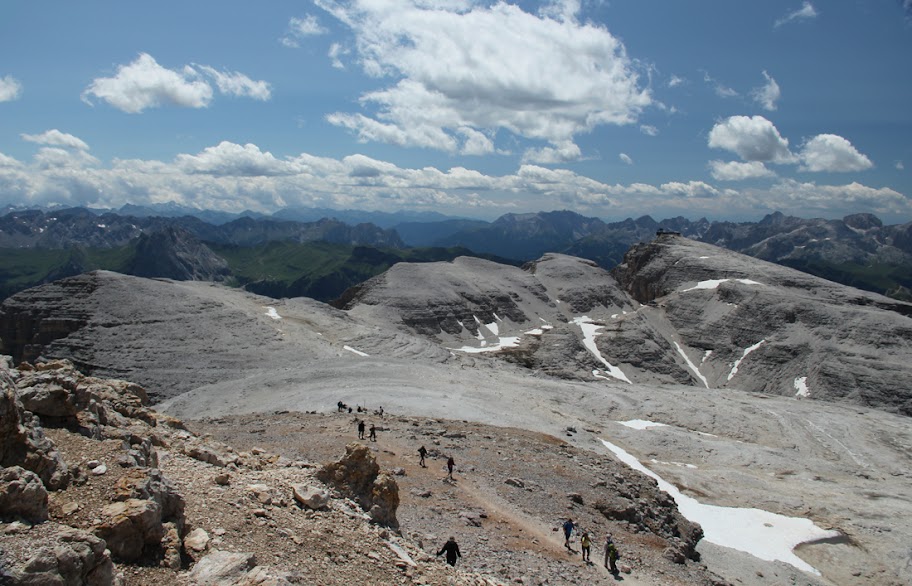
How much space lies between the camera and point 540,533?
2502 cm

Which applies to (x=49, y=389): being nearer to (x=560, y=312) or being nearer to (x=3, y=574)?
(x=3, y=574)

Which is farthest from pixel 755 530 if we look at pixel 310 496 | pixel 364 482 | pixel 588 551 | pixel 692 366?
pixel 692 366

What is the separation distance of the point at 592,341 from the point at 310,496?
445 ft

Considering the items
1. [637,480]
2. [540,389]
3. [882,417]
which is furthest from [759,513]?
[882,417]

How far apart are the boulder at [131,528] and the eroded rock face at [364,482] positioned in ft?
24.9

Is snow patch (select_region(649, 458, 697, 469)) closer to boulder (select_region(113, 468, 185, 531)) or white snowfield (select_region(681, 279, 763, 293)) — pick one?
boulder (select_region(113, 468, 185, 531))

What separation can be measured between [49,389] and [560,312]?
169 metres

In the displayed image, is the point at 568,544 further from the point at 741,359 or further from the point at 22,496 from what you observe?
the point at 741,359

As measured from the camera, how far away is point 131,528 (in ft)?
38.9

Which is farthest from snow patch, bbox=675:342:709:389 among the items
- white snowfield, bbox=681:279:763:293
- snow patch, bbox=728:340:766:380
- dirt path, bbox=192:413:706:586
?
dirt path, bbox=192:413:706:586

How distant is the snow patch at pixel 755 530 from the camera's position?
3578 centimetres

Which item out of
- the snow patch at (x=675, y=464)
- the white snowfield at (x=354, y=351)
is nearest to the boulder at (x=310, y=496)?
the snow patch at (x=675, y=464)

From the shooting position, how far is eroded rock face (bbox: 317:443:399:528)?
19297mm

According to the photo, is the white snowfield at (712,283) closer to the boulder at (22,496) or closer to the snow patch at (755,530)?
the snow patch at (755,530)
